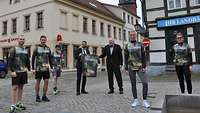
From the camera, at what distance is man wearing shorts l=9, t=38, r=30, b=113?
7.34 metres

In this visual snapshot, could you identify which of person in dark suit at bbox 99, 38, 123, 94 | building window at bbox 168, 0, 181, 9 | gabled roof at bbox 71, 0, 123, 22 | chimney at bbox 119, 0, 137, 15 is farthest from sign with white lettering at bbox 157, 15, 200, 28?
chimney at bbox 119, 0, 137, 15

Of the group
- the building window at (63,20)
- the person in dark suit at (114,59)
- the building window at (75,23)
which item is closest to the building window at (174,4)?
the person in dark suit at (114,59)

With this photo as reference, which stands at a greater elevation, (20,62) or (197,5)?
(197,5)

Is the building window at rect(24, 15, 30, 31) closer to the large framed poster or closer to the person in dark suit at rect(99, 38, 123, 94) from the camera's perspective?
the large framed poster

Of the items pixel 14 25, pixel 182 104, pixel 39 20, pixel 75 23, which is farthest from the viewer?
pixel 14 25

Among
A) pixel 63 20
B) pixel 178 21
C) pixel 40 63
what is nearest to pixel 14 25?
pixel 63 20

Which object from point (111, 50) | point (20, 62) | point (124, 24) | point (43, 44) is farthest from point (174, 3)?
point (124, 24)

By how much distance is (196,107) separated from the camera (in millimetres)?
6094

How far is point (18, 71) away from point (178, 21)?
1149 centimetres

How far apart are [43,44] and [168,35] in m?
10.4

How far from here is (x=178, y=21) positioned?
55.0ft

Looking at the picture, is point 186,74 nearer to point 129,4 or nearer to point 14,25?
point 14,25

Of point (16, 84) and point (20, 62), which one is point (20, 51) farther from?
point (16, 84)

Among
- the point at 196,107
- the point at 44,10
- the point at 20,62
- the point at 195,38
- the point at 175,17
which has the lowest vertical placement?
the point at 196,107
